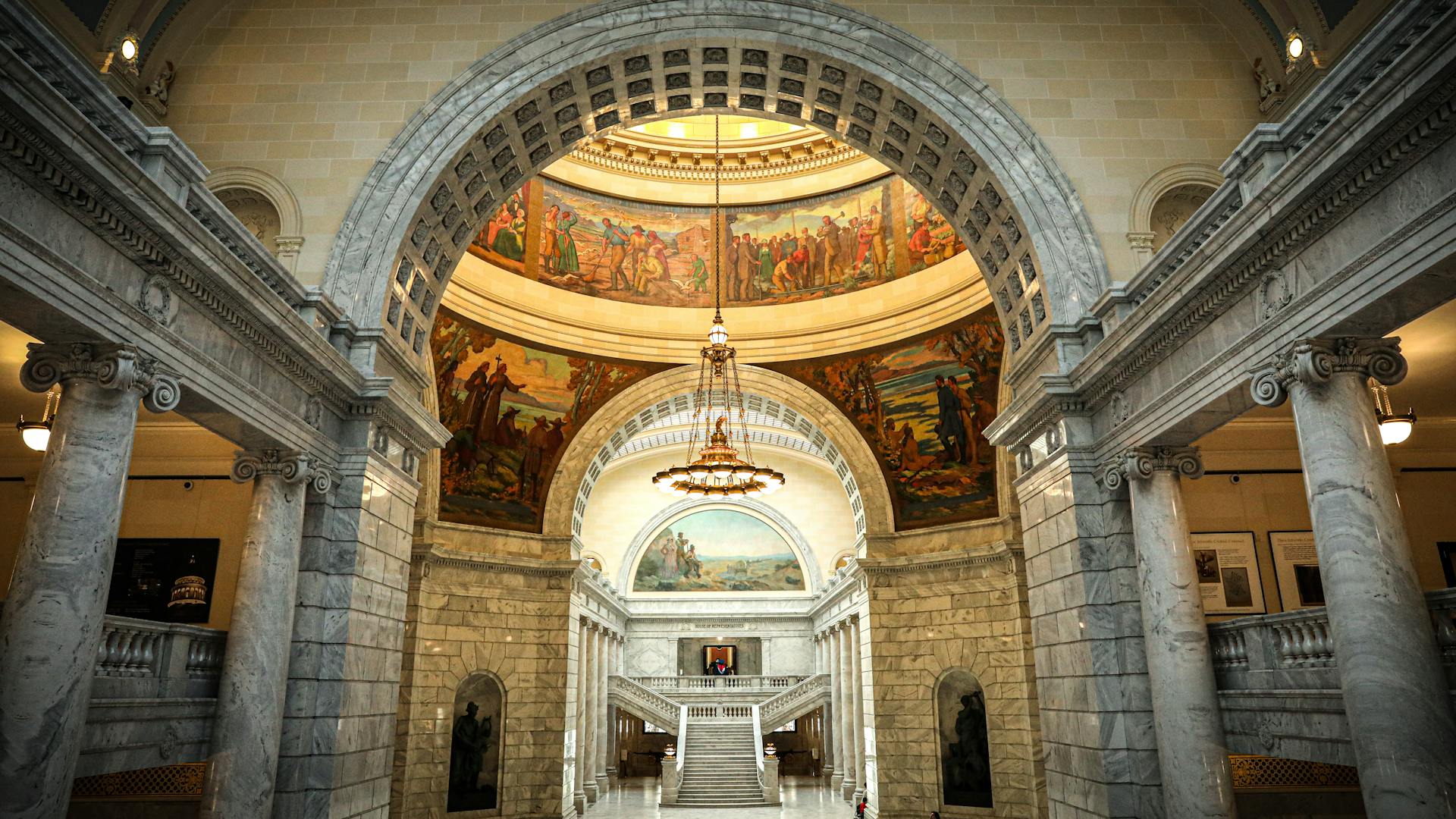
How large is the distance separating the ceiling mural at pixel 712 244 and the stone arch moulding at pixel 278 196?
8.86m

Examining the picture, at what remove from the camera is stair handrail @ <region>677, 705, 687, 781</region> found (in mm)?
29109

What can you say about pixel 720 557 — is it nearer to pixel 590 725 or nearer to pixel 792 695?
pixel 792 695

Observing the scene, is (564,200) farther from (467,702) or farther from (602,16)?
(467,702)

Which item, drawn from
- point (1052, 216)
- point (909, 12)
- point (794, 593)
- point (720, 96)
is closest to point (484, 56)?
point (720, 96)

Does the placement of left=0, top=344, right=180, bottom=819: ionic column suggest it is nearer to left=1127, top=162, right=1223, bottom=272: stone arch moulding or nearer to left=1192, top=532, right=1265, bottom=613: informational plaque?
left=1127, top=162, right=1223, bottom=272: stone arch moulding

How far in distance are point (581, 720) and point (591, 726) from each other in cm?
171

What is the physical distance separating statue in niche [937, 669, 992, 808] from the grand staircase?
7.38 metres

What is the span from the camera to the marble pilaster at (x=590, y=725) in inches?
1014

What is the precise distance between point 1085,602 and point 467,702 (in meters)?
15.0

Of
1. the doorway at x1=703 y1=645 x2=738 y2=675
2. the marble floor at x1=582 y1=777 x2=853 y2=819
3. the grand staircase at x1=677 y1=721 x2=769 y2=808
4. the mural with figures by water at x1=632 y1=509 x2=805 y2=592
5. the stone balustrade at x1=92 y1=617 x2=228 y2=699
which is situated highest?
the mural with figures by water at x1=632 y1=509 x2=805 y2=592

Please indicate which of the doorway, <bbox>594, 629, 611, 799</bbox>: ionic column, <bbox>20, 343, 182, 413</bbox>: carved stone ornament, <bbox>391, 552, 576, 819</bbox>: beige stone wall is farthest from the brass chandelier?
the doorway

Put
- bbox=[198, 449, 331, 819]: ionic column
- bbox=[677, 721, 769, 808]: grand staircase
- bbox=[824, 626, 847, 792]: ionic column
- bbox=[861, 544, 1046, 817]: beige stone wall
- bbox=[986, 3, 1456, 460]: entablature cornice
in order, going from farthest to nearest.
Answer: bbox=[824, 626, 847, 792]: ionic column → bbox=[677, 721, 769, 808]: grand staircase → bbox=[861, 544, 1046, 817]: beige stone wall → bbox=[198, 449, 331, 819]: ionic column → bbox=[986, 3, 1456, 460]: entablature cornice

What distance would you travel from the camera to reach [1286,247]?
287 inches

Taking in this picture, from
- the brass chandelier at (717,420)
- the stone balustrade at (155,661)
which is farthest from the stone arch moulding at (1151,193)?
the stone balustrade at (155,661)
